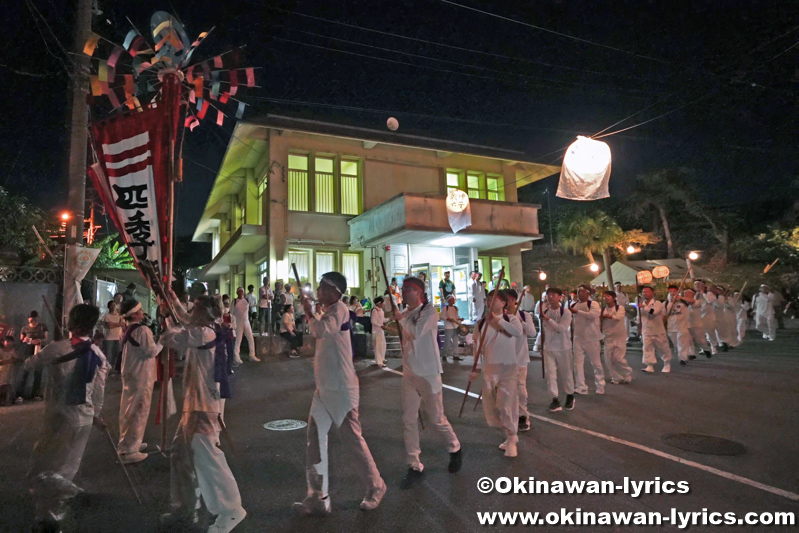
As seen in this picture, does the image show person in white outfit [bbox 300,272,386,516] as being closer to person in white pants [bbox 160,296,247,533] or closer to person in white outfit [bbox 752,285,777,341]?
person in white pants [bbox 160,296,247,533]

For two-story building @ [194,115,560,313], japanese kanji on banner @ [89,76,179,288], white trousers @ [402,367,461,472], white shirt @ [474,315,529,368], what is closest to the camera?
white trousers @ [402,367,461,472]

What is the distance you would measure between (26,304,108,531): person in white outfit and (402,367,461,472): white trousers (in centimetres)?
269

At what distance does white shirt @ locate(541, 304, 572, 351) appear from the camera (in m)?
7.56

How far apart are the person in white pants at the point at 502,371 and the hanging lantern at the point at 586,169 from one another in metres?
4.71

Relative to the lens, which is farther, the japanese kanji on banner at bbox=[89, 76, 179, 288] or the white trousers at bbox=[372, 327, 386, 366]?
the white trousers at bbox=[372, 327, 386, 366]

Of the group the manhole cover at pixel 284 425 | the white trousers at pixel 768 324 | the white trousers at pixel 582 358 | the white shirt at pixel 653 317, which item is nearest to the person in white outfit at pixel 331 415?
the manhole cover at pixel 284 425

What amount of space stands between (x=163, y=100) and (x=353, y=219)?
1502 centimetres

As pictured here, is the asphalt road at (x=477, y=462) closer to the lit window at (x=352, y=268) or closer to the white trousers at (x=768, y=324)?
the white trousers at (x=768, y=324)

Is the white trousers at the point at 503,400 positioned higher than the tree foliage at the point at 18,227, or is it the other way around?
the tree foliage at the point at 18,227

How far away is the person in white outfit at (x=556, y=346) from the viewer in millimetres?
7527

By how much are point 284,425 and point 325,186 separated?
1478cm

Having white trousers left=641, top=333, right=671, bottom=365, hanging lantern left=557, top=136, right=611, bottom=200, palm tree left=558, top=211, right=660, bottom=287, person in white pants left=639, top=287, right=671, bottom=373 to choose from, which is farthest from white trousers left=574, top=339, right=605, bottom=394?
palm tree left=558, top=211, right=660, bottom=287

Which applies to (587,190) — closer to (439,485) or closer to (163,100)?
(439,485)

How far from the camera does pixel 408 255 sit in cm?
1945
